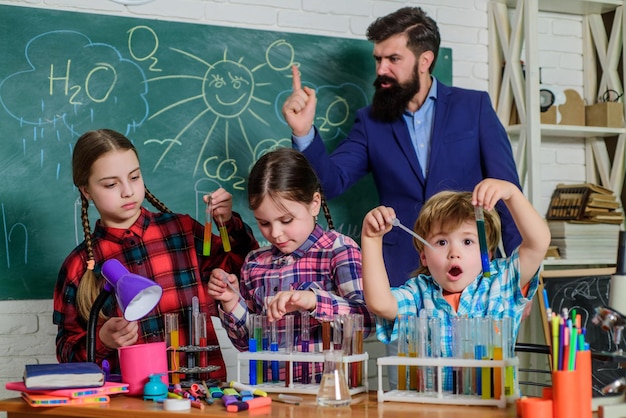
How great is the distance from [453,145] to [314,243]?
1268 mm

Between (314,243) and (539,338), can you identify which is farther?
(539,338)

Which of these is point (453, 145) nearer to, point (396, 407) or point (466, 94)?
point (466, 94)

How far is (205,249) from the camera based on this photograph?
2.61 metres

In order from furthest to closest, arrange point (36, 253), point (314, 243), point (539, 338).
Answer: point (539, 338) < point (36, 253) < point (314, 243)

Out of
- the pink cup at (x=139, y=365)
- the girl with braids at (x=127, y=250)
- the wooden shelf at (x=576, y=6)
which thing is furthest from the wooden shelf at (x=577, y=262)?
the pink cup at (x=139, y=365)

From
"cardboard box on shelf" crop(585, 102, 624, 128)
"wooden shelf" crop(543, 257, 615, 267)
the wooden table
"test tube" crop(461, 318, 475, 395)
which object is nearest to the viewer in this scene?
the wooden table

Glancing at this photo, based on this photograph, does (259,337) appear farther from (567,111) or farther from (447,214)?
(567,111)

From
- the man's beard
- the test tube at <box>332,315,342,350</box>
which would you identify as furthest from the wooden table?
the man's beard

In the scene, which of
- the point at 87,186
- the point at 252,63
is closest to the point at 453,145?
the point at 252,63

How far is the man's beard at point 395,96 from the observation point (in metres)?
3.55

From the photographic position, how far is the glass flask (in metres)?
1.80

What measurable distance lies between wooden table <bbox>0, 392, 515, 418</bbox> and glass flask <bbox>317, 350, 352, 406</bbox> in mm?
20

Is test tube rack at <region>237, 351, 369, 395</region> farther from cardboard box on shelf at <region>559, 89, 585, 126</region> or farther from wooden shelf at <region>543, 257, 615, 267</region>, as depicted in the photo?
cardboard box on shelf at <region>559, 89, 585, 126</region>

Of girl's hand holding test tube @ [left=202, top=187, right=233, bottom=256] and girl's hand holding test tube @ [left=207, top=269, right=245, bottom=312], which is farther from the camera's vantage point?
girl's hand holding test tube @ [left=202, top=187, right=233, bottom=256]
